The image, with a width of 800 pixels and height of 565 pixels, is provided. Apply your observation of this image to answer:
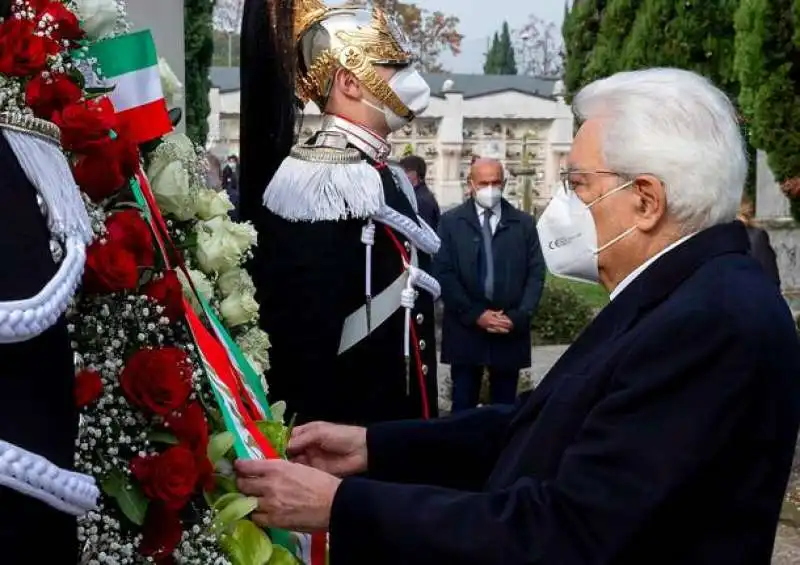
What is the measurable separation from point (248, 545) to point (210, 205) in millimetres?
840

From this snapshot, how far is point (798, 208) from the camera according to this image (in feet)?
34.1

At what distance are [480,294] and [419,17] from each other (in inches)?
1523

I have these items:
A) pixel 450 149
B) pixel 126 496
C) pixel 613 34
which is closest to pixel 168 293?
pixel 126 496

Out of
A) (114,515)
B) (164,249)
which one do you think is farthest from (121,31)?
(114,515)

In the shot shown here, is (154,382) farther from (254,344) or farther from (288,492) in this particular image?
(254,344)

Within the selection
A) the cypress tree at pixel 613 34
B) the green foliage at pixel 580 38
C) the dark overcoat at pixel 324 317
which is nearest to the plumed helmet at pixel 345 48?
the dark overcoat at pixel 324 317

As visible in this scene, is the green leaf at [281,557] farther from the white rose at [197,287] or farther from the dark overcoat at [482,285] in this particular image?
the dark overcoat at [482,285]

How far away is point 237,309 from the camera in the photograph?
2.76 m

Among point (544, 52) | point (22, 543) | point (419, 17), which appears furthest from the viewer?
point (544, 52)

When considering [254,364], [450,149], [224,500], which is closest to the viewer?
[224,500]

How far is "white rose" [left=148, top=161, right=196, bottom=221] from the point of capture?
2.40m

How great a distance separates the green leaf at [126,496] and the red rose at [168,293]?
304 mm

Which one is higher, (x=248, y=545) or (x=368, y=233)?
(x=368, y=233)

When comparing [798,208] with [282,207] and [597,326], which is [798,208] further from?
[597,326]
